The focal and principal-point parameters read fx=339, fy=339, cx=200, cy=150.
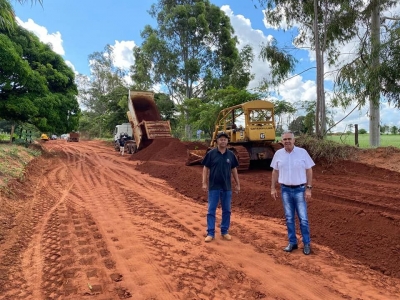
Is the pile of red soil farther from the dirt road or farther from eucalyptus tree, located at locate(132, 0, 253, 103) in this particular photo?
eucalyptus tree, located at locate(132, 0, 253, 103)

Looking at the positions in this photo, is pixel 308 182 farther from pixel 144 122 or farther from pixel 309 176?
pixel 144 122

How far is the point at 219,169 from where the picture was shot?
5.32 meters

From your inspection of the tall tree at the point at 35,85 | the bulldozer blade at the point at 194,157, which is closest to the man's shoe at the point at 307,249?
the bulldozer blade at the point at 194,157

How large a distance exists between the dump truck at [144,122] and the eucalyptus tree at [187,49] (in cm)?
1237

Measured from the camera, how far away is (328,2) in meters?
16.0

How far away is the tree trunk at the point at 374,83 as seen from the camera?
11.2 meters

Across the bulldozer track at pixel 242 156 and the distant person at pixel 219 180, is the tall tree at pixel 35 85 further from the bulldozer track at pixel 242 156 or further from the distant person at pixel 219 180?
the distant person at pixel 219 180

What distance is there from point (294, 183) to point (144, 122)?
53.4 feet

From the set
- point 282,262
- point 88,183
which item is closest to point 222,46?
point 88,183

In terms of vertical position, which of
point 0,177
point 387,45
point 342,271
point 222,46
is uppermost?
point 222,46

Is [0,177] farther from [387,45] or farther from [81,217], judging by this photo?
[387,45]

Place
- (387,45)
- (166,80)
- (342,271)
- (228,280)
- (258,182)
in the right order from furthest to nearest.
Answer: (166,80), (387,45), (258,182), (342,271), (228,280)

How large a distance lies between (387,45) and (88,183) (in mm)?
10602

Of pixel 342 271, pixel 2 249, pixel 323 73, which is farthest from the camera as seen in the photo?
pixel 323 73
